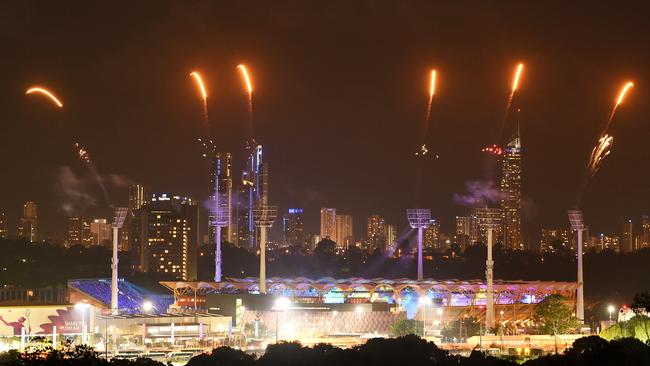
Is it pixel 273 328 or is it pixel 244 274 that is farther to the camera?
pixel 244 274

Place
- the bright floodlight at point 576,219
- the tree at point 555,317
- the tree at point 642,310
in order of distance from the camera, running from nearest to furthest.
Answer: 1. the tree at point 642,310
2. the tree at point 555,317
3. the bright floodlight at point 576,219

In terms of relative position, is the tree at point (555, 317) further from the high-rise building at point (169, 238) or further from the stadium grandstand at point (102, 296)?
the high-rise building at point (169, 238)

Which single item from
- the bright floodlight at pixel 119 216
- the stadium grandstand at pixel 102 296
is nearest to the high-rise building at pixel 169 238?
the stadium grandstand at pixel 102 296

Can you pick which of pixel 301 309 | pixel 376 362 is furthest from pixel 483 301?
pixel 376 362

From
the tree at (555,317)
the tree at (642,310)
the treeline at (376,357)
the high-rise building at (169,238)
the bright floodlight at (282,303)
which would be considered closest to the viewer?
the treeline at (376,357)

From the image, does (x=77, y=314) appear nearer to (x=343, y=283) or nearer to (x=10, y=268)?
(x=343, y=283)

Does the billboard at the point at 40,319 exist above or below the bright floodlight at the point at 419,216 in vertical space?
below
